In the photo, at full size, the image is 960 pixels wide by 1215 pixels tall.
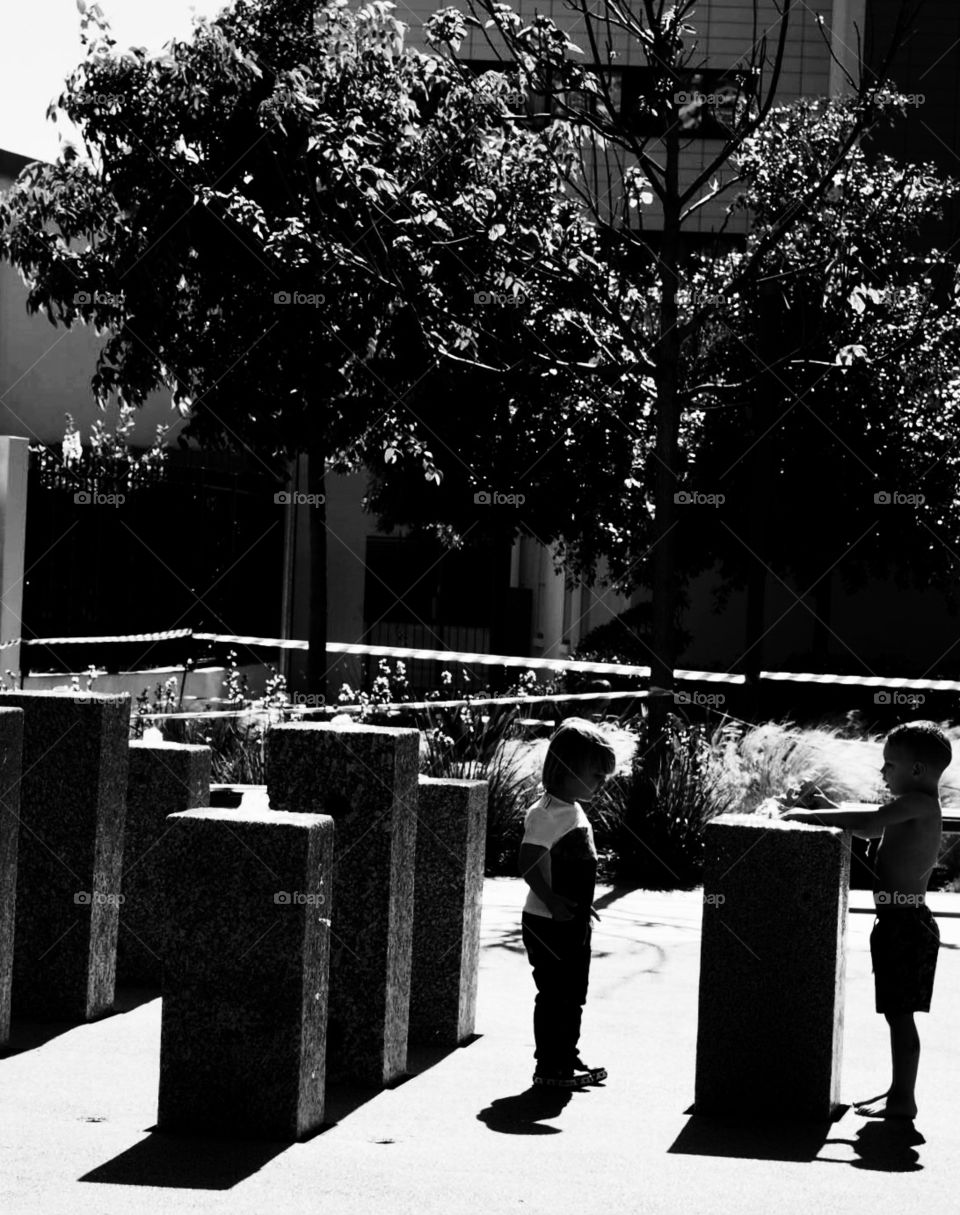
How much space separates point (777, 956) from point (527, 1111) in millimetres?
928

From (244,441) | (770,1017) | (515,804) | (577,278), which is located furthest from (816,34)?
(770,1017)

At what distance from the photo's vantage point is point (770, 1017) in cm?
533

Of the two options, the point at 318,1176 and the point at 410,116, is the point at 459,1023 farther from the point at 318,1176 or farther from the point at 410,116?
the point at 410,116

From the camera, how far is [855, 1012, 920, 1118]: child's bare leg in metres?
5.29

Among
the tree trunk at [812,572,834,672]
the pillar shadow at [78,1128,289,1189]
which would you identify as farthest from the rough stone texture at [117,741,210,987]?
the tree trunk at [812,572,834,672]

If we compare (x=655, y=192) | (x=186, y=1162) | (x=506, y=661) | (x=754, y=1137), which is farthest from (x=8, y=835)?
(x=506, y=661)

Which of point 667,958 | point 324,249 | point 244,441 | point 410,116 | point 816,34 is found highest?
point 816,34

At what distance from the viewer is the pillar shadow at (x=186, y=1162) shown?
14.5 feet

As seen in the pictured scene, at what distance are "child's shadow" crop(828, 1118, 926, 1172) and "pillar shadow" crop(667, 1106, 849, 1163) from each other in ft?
0.35

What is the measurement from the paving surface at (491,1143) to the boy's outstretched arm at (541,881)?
60 centimetres

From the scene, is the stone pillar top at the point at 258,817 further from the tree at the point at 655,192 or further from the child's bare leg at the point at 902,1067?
the tree at the point at 655,192

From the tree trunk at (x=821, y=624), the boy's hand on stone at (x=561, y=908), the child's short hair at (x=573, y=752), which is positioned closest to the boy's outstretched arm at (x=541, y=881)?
the boy's hand on stone at (x=561, y=908)

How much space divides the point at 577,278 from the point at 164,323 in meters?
4.97

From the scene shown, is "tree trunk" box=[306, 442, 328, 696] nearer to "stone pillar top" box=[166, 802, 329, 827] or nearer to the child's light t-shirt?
the child's light t-shirt
